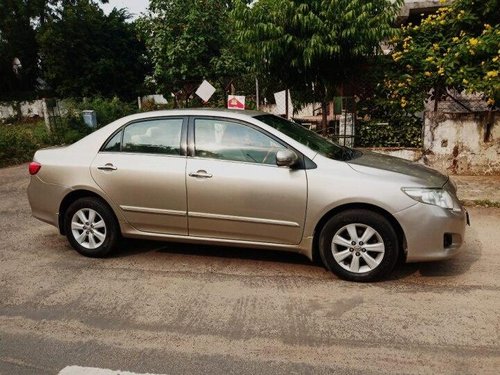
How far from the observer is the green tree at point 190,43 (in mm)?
18203

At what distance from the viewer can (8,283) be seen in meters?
4.32

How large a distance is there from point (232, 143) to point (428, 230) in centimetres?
A: 198

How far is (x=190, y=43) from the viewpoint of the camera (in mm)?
18109

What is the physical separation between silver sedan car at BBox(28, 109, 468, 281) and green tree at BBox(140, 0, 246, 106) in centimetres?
1349

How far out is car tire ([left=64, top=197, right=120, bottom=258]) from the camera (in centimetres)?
481

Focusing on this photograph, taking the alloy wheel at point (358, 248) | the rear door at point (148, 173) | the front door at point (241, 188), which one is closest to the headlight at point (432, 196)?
the alloy wheel at point (358, 248)

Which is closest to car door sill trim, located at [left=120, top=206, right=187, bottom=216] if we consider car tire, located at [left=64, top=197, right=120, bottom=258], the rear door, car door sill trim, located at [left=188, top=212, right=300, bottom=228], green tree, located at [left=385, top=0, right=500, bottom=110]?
the rear door

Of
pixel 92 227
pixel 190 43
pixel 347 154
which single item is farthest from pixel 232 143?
pixel 190 43

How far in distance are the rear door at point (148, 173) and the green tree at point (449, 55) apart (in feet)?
19.3

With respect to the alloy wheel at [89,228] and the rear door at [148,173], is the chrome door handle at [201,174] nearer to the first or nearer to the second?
the rear door at [148,173]

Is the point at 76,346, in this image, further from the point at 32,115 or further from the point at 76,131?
the point at 32,115

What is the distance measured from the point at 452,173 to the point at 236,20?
16.8 ft

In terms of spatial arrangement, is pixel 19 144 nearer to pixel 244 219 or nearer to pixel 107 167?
pixel 107 167

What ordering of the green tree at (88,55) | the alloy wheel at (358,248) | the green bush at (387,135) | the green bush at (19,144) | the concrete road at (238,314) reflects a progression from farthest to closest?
the green tree at (88,55), the green bush at (19,144), the green bush at (387,135), the alloy wheel at (358,248), the concrete road at (238,314)
